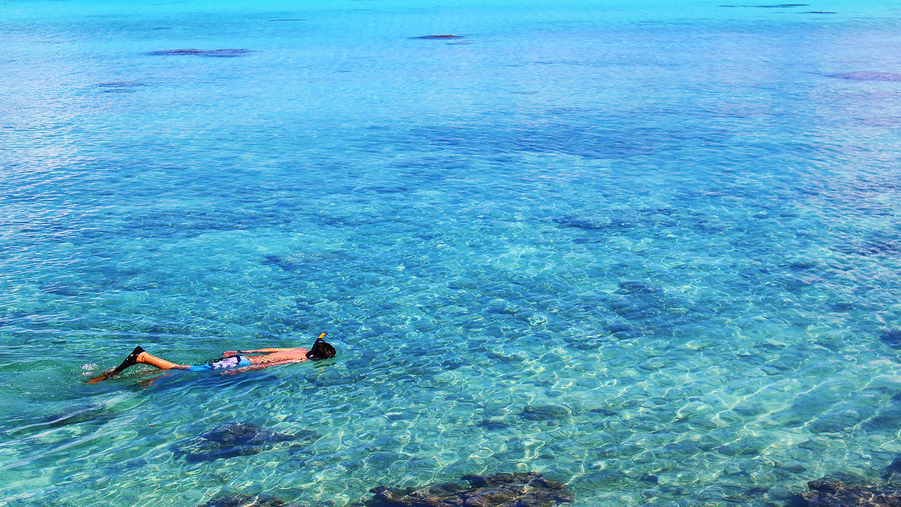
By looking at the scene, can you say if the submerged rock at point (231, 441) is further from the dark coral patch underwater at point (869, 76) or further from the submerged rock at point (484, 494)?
the dark coral patch underwater at point (869, 76)

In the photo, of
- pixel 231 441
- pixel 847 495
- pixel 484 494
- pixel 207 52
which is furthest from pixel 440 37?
pixel 847 495

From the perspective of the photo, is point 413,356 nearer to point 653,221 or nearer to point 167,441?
point 167,441

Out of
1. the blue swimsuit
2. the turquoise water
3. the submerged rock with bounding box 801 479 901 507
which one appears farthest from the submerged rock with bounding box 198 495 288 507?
the submerged rock with bounding box 801 479 901 507

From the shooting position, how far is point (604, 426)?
984 centimetres

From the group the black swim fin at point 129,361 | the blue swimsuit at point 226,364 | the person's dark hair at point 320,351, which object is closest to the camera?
the black swim fin at point 129,361

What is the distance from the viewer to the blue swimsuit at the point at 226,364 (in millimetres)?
10906

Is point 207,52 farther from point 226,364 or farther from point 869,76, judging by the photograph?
point 226,364

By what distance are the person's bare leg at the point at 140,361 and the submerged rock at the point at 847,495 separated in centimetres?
Result: 879

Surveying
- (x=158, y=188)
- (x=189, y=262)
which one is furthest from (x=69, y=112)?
(x=189, y=262)

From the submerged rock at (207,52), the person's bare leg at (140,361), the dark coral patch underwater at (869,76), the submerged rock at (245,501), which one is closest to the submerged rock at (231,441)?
the submerged rock at (245,501)

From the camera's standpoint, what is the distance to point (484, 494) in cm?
843

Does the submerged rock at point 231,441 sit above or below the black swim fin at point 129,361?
below

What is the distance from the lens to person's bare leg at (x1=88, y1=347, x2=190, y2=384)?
10484 mm

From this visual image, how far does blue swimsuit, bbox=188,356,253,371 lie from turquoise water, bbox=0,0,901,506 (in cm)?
19
